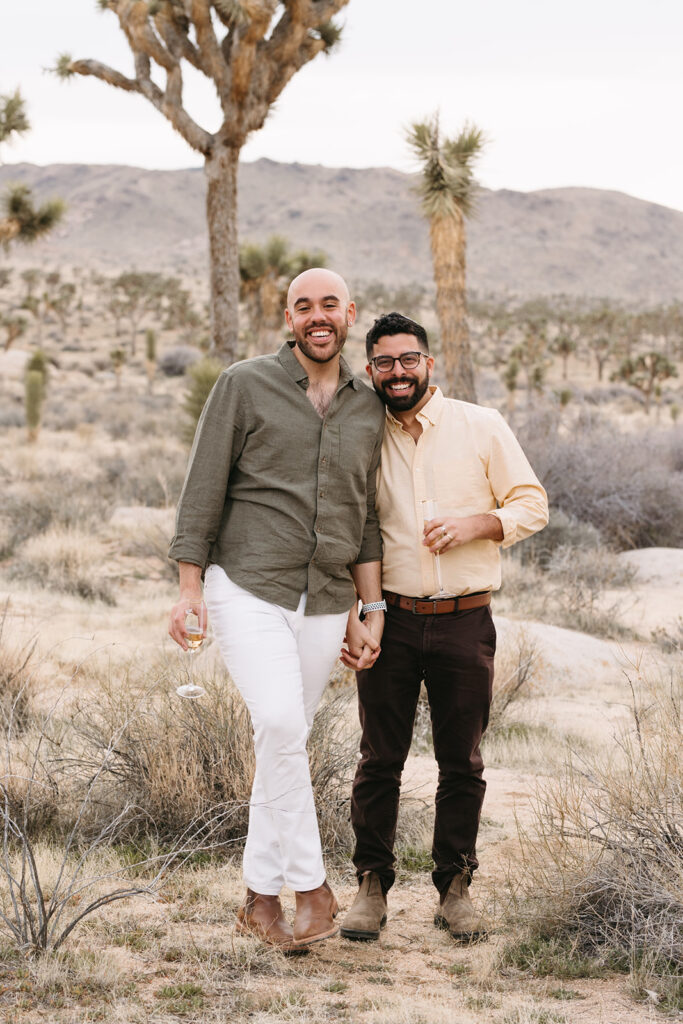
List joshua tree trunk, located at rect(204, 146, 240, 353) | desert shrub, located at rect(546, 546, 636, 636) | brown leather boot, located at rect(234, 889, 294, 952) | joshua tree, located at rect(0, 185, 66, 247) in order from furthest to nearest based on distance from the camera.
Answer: joshua tree, located at rect(0, 185, 66, 247) → joshua tree trunk, located at rect(204, 146, 240, 353) → desert shrub, located at rect(546, 546, 636, 636) → brown leather boot, located at rect(234, 889, 294, 952)

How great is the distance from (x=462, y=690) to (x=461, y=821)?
18.0 inches

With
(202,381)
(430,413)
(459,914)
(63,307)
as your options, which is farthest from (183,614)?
(63,307)

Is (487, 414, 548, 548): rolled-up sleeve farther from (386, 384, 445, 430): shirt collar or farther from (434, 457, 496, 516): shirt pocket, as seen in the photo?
(386, 384, 445, 430): shirt collar

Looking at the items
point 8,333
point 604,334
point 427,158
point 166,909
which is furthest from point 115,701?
point 604,334

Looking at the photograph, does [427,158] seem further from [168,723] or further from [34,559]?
[168,723]

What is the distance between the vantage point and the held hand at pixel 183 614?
299cm

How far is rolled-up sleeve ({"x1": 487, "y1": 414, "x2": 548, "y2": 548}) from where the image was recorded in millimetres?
3289

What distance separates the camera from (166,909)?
3496mm

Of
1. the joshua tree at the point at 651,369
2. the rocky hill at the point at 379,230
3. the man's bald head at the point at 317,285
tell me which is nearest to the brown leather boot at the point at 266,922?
the man's bald head at the point at 317,285

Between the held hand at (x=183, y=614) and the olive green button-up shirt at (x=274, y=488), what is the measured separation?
0.38 feet

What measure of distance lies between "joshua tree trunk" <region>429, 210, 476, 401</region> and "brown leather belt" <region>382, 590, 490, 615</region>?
8.90m

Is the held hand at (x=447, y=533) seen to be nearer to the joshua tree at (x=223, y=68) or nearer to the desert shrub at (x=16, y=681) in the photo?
the desert shrub at (x=16, y=681)

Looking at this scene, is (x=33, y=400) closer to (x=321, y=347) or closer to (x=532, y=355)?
(x=321, y=347)

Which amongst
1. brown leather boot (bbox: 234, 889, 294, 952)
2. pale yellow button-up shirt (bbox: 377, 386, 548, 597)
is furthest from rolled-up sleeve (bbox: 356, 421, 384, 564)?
brown leather boot (bbox: 234, 889, 294, 952)
